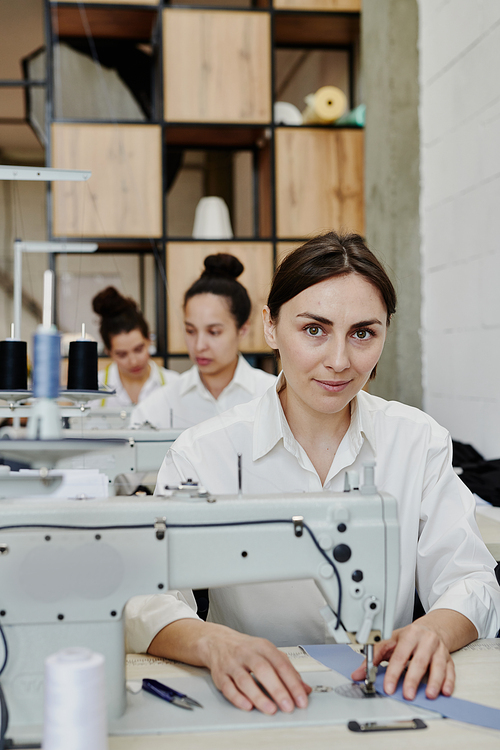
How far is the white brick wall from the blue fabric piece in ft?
5.22

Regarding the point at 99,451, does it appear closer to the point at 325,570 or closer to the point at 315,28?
the point at 325,570

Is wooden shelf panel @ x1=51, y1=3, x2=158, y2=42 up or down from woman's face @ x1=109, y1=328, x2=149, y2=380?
up

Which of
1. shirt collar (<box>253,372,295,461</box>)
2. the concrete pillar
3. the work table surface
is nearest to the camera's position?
the work table surface

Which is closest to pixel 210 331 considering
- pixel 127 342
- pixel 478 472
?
pixel 127 342

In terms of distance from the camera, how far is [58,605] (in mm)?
859

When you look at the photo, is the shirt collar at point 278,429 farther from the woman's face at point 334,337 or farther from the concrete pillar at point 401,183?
the concrete pillar at point 401,183

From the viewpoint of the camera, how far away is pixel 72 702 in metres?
0.69

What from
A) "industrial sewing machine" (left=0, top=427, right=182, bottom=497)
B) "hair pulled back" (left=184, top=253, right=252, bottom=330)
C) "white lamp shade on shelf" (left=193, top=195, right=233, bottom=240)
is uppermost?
"white lamp shade on shelf" (left=193, top=195, right=233, bottom=240)

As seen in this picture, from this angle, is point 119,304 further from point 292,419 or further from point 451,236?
point 292,419

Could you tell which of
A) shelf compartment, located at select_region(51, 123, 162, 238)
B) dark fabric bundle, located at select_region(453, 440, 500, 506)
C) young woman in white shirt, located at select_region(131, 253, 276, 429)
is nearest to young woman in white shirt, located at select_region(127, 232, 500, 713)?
dark fabric bundle, located at select_region(453, 440, 500, 506)

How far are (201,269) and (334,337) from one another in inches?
98.0

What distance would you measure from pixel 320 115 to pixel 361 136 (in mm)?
243

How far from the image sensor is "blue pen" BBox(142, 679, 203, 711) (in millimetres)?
882

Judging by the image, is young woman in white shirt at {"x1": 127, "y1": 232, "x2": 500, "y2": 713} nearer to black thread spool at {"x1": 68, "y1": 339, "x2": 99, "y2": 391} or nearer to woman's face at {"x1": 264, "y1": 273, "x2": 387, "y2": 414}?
woman's face at {"x1": 264, "y1": 273, "x2": 387, "y2": 414}
